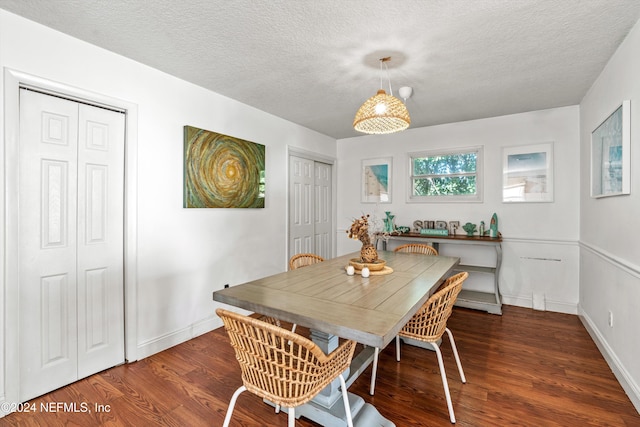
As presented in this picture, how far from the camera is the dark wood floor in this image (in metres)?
1.80

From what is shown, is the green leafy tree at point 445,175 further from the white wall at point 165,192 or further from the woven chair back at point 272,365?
the woven chair back at point 272,365

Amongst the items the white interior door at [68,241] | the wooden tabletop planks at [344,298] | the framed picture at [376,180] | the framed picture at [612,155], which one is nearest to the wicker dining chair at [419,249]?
the wooden tabletop planks at [344,298]

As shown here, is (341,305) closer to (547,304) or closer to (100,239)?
(100,239)

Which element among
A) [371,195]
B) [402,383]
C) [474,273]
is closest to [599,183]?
[474,273]

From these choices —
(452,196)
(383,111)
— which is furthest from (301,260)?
(452,196)

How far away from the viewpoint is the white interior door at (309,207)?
423cm

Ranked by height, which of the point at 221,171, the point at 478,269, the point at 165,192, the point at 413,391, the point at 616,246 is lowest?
the point at 413,391

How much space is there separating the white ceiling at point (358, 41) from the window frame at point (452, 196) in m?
1.01

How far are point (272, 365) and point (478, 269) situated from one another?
3.35 metres

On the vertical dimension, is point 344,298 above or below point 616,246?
below

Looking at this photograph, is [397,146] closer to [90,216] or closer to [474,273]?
[474,273]

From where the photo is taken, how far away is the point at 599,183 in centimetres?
266

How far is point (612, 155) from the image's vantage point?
91.5 inches

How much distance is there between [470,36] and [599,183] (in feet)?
5.95
